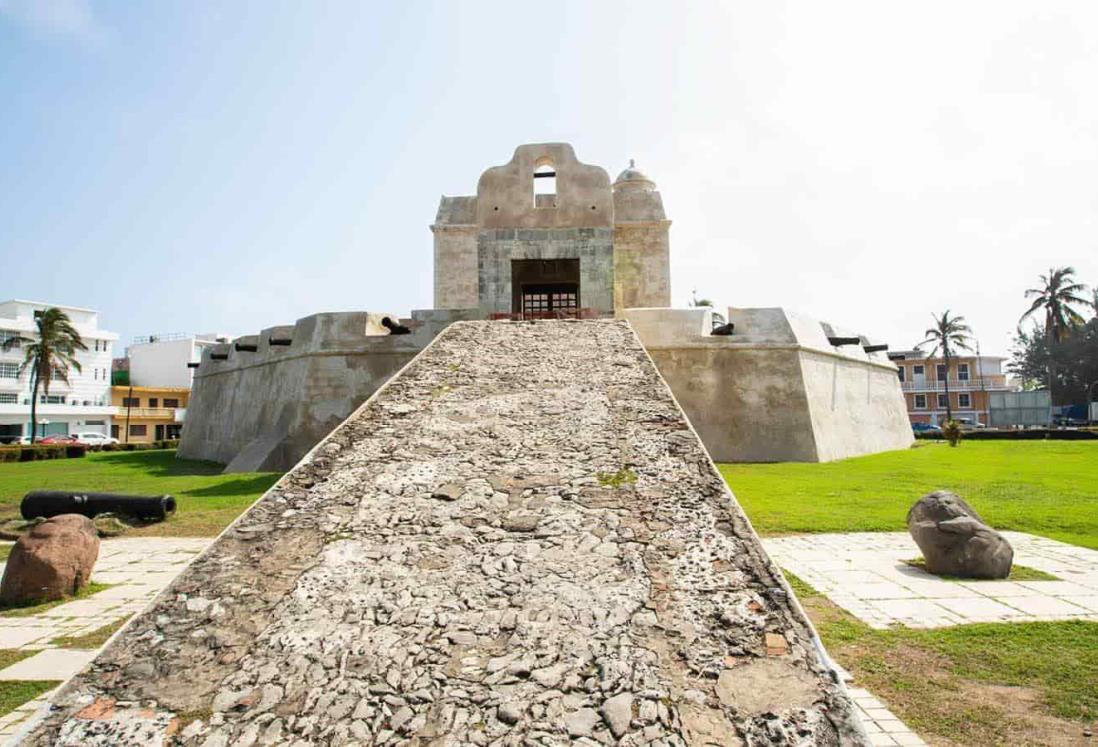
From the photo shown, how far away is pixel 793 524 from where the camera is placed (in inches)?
312

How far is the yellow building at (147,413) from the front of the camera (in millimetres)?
42938

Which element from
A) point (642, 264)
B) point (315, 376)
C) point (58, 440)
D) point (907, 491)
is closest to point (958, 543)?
point (907, 491)

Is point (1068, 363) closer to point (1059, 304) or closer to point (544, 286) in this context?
point (1059, 304)

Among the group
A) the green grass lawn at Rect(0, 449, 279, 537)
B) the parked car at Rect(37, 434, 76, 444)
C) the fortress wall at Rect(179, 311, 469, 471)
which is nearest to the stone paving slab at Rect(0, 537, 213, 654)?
the green grass lawn at Rect(0, 449, 279, 537)

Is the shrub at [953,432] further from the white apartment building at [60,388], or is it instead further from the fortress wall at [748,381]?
the white apartment building at [60,388]

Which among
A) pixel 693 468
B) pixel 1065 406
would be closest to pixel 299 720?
pixel 693 468

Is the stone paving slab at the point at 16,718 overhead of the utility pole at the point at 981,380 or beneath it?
beneath

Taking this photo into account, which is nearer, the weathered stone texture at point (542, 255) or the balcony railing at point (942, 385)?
the weathered stone texture at point (542, 255)

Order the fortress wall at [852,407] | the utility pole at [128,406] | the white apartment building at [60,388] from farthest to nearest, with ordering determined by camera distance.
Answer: the utility pole at [128,406] → the white apartment building at [60,388] → the fortress wall at [852,407]

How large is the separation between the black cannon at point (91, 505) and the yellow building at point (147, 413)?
124ft

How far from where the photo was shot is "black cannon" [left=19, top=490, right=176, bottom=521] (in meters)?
8.90

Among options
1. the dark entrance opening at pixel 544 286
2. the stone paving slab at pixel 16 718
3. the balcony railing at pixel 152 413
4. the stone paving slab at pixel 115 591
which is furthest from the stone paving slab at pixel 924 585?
the balcony railing at pixel 152 413

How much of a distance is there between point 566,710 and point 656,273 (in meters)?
17.9

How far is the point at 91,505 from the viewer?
903cm
